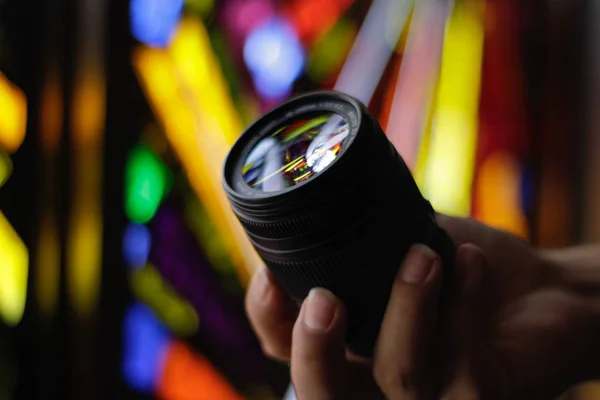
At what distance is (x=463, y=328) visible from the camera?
411 mm

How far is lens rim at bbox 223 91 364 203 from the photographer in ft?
1.15

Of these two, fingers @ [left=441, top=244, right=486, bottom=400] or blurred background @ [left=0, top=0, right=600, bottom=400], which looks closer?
fingers @ [left=441, top=244, right=486, bottom=400]

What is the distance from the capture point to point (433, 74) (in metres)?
0.95

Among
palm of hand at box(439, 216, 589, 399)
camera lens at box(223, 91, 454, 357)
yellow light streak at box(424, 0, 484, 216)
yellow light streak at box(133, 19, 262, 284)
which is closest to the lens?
camera lens at box(223, 91, 454, 357)

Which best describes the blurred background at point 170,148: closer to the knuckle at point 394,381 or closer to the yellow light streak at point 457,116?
the yellow light streak at point 457,116

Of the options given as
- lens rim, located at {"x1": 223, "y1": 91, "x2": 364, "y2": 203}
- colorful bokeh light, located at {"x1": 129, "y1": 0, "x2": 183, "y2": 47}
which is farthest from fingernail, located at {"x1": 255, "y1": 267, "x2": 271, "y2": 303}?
colorful bokeh light, located at {"x1": 129, "y1": 0, "x2": 183, "y2": 47}

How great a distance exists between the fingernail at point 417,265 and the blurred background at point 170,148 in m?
0.40

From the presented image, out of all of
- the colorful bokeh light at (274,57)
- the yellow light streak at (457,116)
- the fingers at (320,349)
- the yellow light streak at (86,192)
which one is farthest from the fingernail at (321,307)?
the yellow light streak at (457,116)

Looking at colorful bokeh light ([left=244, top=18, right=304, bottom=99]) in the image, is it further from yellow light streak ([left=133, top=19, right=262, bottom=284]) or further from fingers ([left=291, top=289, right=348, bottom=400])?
fingers ([left=291, top=289, right=348, bottom=400])

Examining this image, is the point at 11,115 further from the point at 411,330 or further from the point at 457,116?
the point at 457,116

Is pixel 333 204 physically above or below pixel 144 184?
above

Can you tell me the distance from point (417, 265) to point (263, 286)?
15cm

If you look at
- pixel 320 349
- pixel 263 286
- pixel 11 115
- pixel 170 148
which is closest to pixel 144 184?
pixel 170 148

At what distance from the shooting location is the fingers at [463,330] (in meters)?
0.41
